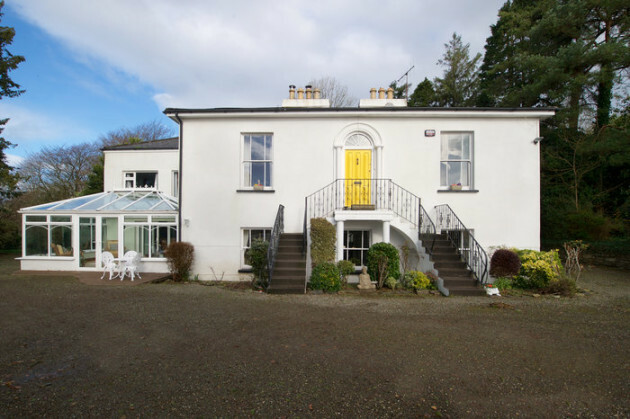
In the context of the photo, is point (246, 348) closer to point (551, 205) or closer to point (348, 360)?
point (348, 360)

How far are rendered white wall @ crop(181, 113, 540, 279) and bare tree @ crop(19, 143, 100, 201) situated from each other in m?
21.0

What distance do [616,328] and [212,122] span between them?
445 inches

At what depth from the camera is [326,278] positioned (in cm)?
855

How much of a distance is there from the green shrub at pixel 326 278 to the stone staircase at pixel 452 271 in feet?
9.11

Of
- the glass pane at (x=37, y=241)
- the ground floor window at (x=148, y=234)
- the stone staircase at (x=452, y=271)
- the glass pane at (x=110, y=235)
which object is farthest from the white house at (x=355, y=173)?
the glass pane at (x=37, y=241)

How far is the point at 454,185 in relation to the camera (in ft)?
33.9

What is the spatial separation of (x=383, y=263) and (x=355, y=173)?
3.18 m

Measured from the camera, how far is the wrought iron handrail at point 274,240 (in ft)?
27.7

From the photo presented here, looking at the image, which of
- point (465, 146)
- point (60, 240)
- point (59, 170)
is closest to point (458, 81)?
point (465, 146)

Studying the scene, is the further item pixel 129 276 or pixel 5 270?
pixel 5 270

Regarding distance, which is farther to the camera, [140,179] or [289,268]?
[140,179]

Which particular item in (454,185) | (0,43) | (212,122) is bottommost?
(454,185)

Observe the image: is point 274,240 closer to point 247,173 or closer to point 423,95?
point 247,173

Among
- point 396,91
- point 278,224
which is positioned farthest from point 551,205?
point 396,91
